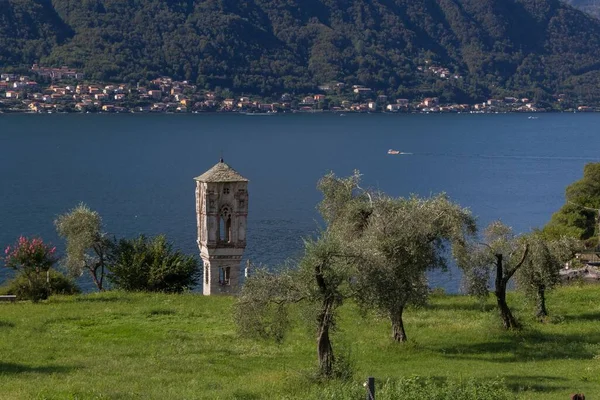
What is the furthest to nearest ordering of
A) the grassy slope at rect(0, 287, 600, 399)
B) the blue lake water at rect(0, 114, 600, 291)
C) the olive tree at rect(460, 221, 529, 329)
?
the blue lake water at rect(0, 114, 600, 291), the olive tree at rect(460, 221, 529, 329), the grassy slope at rect(0, 287, 600, 399)

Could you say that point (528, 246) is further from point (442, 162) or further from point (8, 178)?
point (442, 162)

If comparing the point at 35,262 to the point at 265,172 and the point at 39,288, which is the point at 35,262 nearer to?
the point at 39,288

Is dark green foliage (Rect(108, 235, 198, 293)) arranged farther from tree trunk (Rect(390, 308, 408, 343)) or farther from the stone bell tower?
tree trunk (Rect(390, 308, 408, 343))

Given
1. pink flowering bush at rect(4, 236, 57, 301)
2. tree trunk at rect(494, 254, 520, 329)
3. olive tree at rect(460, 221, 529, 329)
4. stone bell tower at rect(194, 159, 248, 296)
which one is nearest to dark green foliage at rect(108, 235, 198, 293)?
stone bell tower at rect(194, 159, 248, 296)

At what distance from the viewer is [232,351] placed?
22.5 meters

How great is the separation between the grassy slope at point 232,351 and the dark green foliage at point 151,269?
3898mm

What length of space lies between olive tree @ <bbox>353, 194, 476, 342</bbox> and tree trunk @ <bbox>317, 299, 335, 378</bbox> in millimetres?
1197

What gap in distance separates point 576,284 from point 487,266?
1079 cm

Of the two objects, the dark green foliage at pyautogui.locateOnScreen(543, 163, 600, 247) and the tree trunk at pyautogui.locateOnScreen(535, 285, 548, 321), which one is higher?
the dark green foliage at pyautogui.locateOnScreen(543, 163, 600, 247)

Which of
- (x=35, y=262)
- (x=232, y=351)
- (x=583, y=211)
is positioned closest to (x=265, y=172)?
(x=583, y=211)

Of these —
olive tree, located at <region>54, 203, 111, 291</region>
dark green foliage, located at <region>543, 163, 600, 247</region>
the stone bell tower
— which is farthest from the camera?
dark green foliage, located at <region>543, 163, 600, 247</region>

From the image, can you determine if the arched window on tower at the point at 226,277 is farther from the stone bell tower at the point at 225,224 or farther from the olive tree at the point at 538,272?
the olive tree at the point at 538,272

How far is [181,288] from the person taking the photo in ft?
113

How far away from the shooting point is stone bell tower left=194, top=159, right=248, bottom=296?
111 ft
